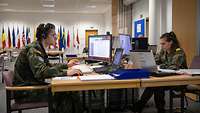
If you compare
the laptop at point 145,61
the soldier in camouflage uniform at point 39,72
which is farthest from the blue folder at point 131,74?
the soldier in camouflage uniform at point 39,72

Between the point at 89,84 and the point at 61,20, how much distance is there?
13.3 metres

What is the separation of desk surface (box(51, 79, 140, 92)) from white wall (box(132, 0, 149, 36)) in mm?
6722

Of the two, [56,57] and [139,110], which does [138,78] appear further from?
[56,57]

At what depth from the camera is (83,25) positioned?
1507cm

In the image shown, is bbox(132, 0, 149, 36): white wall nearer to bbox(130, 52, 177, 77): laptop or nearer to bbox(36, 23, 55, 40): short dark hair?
bbox(130, 52, 177, 77): laptop

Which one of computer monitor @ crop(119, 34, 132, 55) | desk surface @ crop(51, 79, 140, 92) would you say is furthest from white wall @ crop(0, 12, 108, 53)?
desk surface @ crop(51, 79, 140, 92)

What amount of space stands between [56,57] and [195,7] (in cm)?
593

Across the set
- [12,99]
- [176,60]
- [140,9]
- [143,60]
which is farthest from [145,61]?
[140,9]

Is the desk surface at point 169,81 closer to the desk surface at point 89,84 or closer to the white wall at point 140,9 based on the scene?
the desk surface at point 89,84

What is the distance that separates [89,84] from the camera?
187cm

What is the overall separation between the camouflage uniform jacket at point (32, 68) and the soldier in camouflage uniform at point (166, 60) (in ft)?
4.06

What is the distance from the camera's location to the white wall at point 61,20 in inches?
559

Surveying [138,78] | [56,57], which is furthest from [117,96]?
[56,57]

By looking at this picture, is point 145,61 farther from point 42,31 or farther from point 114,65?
point 42,31
